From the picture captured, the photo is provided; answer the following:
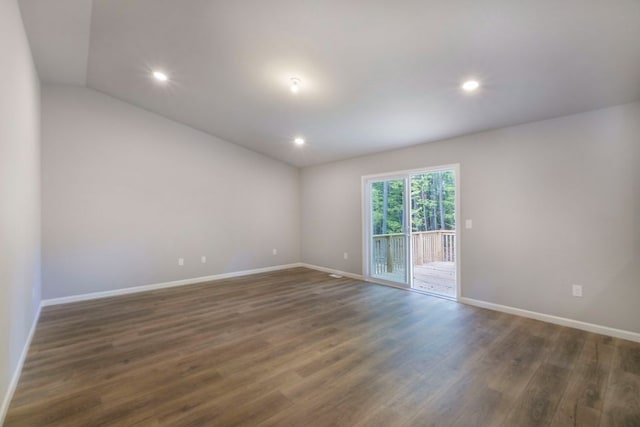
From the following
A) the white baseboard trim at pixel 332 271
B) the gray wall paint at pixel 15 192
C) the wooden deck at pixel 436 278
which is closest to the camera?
the gray wall paint at pixel 15 192

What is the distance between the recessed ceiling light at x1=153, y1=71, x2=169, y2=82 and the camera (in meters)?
3.50

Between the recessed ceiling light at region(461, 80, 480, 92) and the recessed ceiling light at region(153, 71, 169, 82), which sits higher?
the recessed ceiling light at region(153, 71, 169, 82)

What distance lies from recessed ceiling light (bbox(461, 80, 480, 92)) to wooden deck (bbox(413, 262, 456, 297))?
9.55 feet

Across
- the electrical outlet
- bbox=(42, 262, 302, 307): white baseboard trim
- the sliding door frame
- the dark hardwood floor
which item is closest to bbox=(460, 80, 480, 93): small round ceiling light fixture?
the sliding door frame

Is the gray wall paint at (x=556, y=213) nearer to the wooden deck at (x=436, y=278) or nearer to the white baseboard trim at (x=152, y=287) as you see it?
the wooden deck at (x=436, y=278)

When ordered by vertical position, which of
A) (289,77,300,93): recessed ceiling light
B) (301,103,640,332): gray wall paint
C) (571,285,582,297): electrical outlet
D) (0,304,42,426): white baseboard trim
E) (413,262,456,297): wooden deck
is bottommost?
(413,262,456,297): wooden deck

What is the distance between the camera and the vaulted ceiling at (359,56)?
2.06 m

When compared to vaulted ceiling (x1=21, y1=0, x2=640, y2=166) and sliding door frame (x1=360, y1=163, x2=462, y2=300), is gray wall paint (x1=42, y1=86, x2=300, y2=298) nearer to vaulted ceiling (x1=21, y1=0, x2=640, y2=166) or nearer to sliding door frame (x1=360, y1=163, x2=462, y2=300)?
vaulted ceiling (x1=21, y1=0, x2=640, y2=166)

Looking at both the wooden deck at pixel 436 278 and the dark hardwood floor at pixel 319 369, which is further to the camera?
the wooden deck at pixel 436 278

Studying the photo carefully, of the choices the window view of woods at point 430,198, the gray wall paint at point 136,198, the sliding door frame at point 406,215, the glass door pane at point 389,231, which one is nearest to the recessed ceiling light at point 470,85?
the sliding door frame at point 406,215

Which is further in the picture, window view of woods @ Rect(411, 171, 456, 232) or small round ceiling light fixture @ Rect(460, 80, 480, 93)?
window view of woods @ Rect(411, 171, 456, 232)

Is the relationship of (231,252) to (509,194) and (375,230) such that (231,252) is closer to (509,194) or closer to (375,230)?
(375,230)

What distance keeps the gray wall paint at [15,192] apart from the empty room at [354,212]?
0.04 m

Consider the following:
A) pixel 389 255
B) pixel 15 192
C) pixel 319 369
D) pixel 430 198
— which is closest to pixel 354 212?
pixel 389 255
